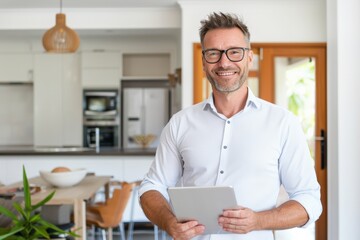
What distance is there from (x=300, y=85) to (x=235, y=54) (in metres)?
3.90

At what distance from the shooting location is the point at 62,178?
3619 millimetres

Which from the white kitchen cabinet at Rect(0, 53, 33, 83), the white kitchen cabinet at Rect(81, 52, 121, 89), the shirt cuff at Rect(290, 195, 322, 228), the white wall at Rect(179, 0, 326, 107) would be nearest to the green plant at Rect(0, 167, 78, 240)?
the shirt cuff at Rect(290, 195, 322, 228)

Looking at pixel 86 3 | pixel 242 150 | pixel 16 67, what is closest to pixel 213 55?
pixel 242 150

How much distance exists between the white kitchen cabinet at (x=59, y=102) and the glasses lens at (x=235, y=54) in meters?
6.25

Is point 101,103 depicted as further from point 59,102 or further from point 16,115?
point 16,115

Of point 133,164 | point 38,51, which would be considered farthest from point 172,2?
point 38,51

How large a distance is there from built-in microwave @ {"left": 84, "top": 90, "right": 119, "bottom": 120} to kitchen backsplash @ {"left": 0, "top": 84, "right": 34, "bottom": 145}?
133 cm

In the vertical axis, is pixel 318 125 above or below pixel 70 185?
above

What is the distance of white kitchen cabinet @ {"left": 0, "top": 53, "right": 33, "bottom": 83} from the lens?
24.2 ft

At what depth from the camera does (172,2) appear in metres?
5.14

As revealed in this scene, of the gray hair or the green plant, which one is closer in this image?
the gray hair

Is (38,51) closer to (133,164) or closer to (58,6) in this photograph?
(58,6)

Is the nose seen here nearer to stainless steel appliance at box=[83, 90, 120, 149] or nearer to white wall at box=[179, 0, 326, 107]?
white wall at box=[179, 0, 326, 107]

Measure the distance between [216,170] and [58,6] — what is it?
4398 millimetres
